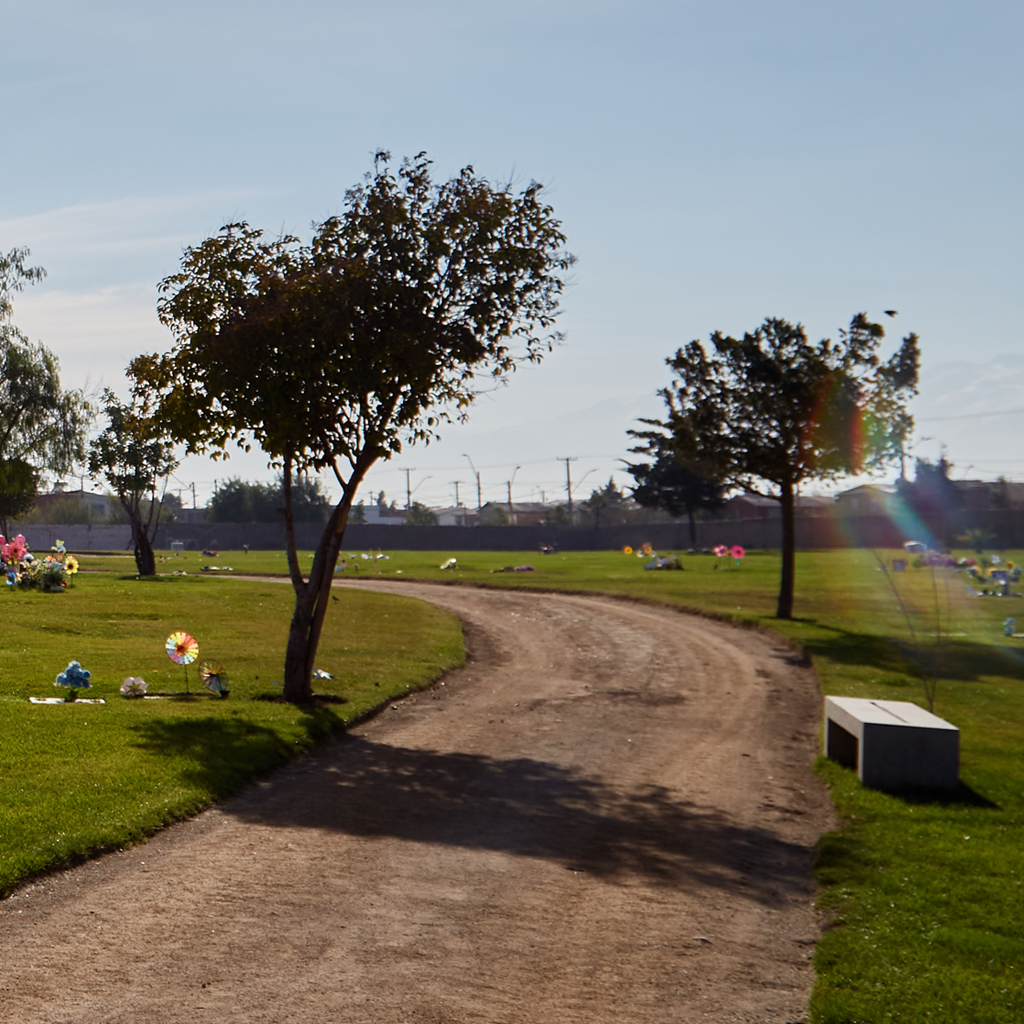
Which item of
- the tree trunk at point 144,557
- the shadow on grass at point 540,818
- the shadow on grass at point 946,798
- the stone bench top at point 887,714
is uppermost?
the tree trunk at point 144,557

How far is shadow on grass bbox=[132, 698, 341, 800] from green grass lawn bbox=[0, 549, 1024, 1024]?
4cm

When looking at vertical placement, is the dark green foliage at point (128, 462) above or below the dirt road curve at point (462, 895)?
above

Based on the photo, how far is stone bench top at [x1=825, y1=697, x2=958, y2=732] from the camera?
11883mm

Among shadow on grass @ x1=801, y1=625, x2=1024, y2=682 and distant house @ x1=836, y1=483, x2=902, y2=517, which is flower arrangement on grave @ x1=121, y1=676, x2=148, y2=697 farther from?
distant house @ x1=836, y1=483, x2=902, y2=517

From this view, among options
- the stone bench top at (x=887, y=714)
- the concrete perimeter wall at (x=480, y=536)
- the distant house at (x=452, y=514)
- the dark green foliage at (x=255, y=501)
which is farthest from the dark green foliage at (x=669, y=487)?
the distant house at (x=452, y=514)

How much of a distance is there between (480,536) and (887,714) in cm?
7819

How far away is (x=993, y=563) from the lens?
44.8 m

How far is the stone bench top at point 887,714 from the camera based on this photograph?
11.9 metres

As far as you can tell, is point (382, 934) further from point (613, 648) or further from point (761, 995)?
point (613, 648)

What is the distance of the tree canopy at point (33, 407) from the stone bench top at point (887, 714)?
3528cm

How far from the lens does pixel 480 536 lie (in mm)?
90312

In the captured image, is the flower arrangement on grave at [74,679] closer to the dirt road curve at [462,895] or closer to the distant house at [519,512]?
the dirt road curve at [462,895]

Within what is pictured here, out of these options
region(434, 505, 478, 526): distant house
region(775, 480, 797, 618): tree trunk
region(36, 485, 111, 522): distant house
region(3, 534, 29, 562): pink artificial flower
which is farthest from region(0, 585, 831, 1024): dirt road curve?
region(434, 505, 478, 526): distant house

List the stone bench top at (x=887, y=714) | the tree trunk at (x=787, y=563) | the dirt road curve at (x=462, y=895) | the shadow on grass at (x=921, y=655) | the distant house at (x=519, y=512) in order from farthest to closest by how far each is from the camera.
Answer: the distant house at (x=519, y=512), the tree trunk at (x=787, y=563), the shadow on grass at (x=921, y=655), the stone bench top at (x=887, y=714), the dirt road curve at (x=462, y=895)
